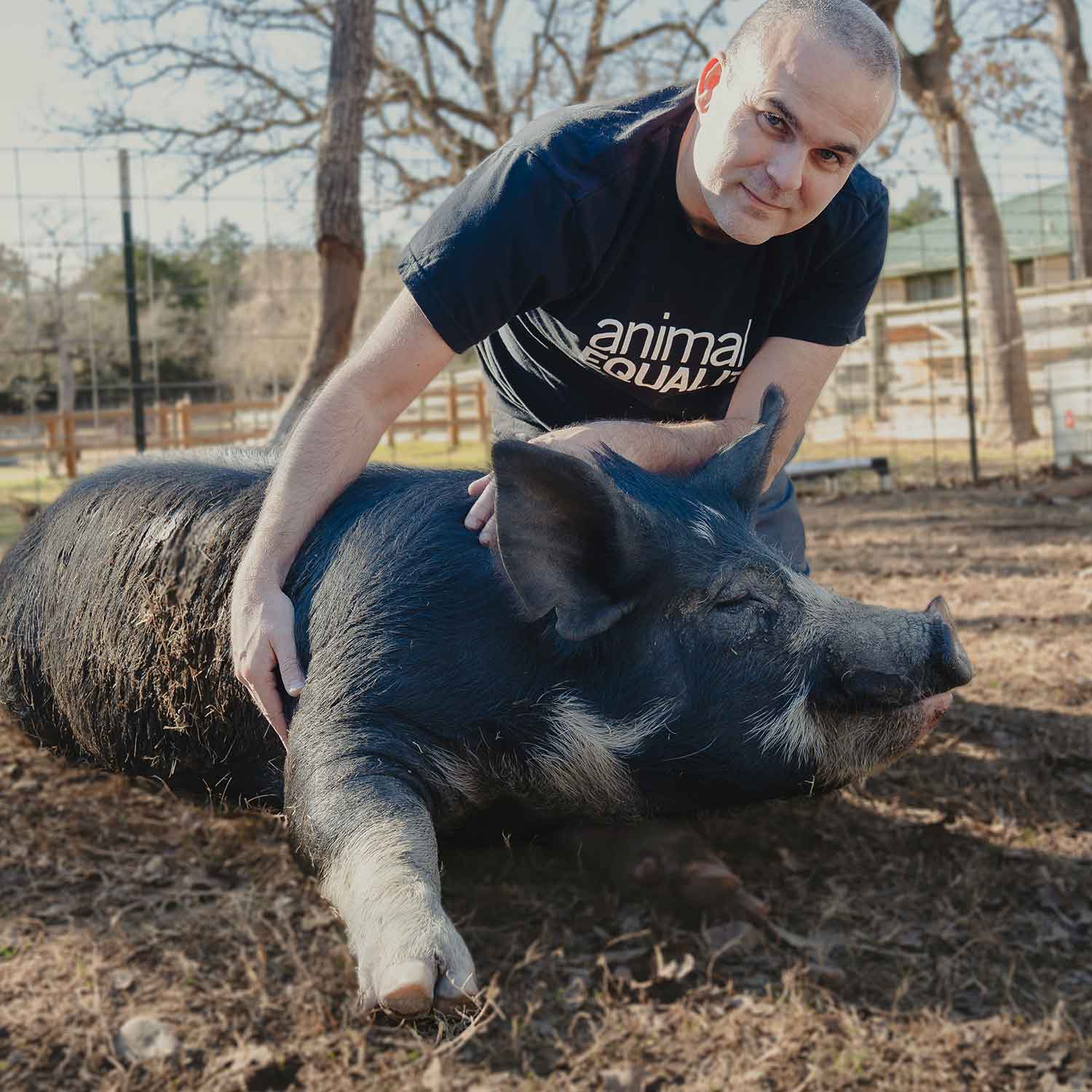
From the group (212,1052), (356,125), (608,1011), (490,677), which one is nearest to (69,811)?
(212,1052)

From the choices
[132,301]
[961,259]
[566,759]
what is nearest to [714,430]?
[566,759]

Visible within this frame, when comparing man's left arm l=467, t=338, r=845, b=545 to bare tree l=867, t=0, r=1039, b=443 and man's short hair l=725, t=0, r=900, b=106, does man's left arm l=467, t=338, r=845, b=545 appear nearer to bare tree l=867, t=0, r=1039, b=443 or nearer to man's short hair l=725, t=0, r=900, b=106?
man's short hair l=725, t=0, r=900, b=106

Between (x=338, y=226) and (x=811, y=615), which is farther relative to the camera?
(x=338, y=226)

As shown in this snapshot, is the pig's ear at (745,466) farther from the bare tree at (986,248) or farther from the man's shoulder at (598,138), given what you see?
the bare tree at (986,248)

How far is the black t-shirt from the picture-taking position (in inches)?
84.7

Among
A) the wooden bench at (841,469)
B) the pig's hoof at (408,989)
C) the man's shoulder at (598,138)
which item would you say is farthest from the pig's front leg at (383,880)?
the wooden bench at (841,469)

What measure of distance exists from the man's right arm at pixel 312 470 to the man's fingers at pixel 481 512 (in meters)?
0.22

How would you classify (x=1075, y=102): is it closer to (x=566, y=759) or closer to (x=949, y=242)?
(x=949, y=242)

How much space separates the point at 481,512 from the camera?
2031 millimetres

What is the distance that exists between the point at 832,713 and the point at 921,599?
4000 millimetres

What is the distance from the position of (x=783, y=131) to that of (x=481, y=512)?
0.88 metres

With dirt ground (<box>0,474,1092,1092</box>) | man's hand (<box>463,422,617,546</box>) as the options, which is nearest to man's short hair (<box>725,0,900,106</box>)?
man's hand (<box>463,422,617,546</box>)

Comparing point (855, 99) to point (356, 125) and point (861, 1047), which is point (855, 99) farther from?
point (356, 125)

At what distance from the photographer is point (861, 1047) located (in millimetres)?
2502
